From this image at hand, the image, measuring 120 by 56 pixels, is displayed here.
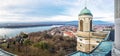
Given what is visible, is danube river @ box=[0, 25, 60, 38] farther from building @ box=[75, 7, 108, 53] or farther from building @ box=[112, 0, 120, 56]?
building @ box=[112, 0, 120, 56]

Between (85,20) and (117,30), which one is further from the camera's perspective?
(85,20)

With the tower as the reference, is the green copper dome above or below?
above

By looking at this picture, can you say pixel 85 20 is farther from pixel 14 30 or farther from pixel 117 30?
pixel 14 30

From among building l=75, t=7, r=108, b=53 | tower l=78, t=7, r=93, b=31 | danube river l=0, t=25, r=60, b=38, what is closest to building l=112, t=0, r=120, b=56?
Answer: building l=75, t=7, r=108, b=53

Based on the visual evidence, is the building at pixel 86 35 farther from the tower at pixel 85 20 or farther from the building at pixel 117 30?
the building at pixel 117 30

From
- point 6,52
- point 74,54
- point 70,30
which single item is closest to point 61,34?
point 70,30

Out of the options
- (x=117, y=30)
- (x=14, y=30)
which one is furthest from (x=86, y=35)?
(x=14, y=30)

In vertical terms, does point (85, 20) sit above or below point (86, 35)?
above

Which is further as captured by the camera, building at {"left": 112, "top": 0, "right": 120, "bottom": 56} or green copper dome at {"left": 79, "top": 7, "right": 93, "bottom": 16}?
green copper dome at {"left": 79, "top": 7, "right": 93, "bottom": 16}

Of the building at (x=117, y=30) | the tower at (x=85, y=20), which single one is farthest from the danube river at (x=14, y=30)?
the building at (x=117, y=30)
